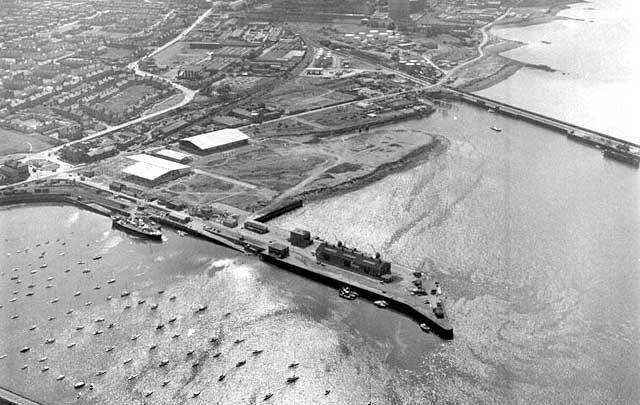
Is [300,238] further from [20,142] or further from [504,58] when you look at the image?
[504,58]

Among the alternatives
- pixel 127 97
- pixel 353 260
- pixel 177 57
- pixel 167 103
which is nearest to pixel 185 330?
pixel 353 260

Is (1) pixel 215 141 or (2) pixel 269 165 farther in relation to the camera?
(1) pixel 215 141

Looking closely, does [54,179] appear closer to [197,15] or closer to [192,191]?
[192,191]

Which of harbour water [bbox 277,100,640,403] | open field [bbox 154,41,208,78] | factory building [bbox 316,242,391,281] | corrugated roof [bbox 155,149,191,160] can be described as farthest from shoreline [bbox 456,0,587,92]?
factory building [bbox 316,242,391,281]

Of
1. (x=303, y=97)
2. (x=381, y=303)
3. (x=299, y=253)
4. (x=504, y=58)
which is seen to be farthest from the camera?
(x=504, y=58)

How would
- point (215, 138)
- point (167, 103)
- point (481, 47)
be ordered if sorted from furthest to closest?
point (481, 47) < point (167, 103) < point (215, 138)

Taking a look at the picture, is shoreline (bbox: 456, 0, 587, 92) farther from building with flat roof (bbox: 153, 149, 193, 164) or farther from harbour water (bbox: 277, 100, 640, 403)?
building with flat roof (bbox: 153, 149, 193, 164)
